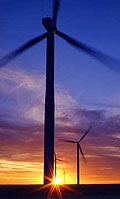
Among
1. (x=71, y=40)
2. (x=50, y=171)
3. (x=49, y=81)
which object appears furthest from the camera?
(x=71, y=40)

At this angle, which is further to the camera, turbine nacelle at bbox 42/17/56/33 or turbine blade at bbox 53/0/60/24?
turbine nacelle at bbox 42/17/56/33

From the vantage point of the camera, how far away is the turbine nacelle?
194 feet

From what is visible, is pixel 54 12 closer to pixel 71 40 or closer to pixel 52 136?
pixel 71 40

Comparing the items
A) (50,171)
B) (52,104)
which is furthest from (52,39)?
(50,171)

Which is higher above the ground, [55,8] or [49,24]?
[55,8]

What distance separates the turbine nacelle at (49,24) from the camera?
194 ft

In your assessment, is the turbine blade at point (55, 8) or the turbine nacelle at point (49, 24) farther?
the turbine nacelle at point (49, 24)

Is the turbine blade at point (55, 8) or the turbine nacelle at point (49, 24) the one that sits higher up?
the turbine blade at point (55, 8)

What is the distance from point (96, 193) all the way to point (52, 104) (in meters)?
22.6

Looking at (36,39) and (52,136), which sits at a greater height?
(36,39)

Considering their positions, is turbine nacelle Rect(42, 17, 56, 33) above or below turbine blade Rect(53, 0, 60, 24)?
below

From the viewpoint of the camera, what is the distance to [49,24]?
5947cm

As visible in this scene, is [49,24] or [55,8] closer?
[55,8]

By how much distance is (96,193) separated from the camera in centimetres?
6462
